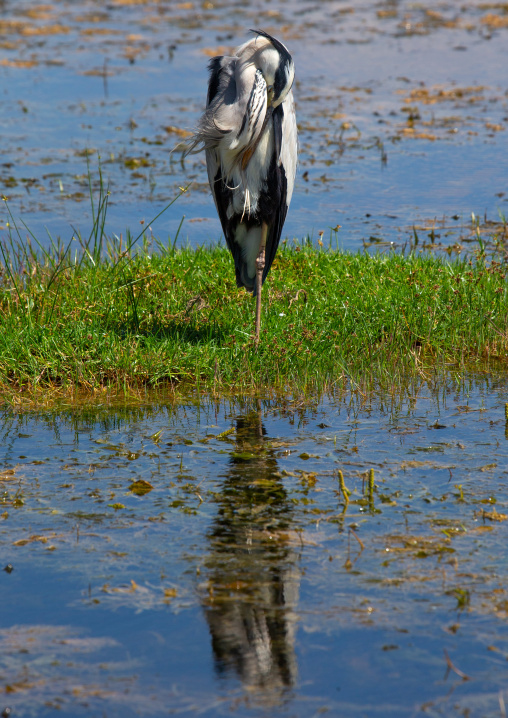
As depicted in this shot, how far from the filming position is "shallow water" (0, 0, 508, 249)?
8.39m

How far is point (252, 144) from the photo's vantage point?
509 cm

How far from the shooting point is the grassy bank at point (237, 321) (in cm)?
509

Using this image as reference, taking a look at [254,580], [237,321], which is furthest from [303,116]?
[254,580]

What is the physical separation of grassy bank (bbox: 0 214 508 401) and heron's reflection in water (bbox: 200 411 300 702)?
3.82 ft

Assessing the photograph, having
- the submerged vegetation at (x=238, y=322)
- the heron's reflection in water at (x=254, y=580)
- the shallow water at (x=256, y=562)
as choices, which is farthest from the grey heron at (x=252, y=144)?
the heron's reflection in water at (x=254, y=580)

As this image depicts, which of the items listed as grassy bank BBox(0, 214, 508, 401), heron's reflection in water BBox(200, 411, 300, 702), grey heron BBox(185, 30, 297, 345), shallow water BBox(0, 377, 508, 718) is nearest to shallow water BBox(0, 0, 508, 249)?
grey heron BBox(185, 30, 297, 345)

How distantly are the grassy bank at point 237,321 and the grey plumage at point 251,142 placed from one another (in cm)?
51

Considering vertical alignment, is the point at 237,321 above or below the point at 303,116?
below

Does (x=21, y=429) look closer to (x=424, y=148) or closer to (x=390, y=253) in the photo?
(x=390, y=253)

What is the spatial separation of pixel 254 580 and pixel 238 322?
281 cm

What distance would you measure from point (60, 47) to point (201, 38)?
2.61 meters

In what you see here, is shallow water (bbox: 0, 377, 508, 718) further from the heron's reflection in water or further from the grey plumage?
the grey plumage

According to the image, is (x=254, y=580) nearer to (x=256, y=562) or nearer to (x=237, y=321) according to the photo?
(x=256, y=562)

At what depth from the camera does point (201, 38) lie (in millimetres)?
16984
